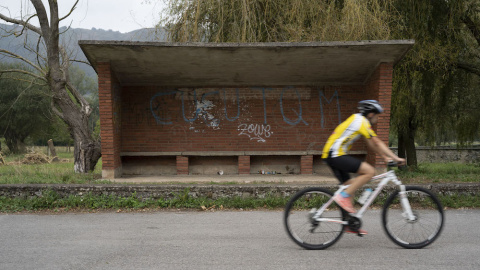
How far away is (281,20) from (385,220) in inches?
288

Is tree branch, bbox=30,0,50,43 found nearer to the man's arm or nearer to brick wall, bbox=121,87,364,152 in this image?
brick wall, bbox=121,87,364,152

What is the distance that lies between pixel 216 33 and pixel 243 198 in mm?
5441

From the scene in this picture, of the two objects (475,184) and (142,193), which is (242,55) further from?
(475,184)

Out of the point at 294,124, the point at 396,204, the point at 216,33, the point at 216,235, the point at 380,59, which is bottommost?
the point at 216,235

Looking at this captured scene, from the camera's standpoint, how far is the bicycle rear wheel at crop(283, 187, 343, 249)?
4.71 metres

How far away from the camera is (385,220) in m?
4.74

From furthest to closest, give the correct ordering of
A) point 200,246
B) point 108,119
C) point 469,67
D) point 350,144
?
point 469,67
point 108,119
point 200,246
point 350,144

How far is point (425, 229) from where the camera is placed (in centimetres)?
473

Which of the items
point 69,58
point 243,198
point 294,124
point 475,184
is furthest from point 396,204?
point 69,58

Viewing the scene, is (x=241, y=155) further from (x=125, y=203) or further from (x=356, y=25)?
(x=356, y=25)

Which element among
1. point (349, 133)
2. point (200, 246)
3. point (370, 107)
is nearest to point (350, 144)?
point (349, 133)

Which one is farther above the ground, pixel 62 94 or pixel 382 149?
pixel 62 94

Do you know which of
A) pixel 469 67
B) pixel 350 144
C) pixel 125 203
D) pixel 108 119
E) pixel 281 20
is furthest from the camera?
pixel 469 67

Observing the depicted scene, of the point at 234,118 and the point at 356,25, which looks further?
the point at 234,118
